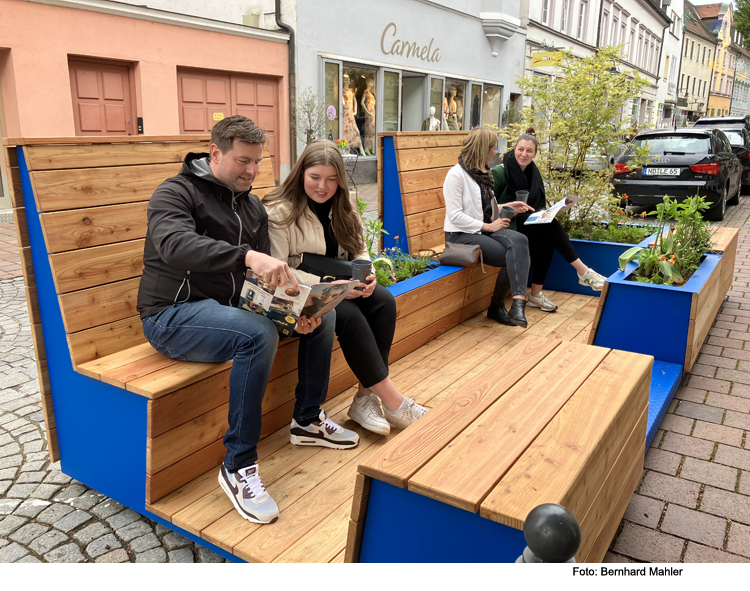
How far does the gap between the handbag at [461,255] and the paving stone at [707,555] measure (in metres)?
2.70


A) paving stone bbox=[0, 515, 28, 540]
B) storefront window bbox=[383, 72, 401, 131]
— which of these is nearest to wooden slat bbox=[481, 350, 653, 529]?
paving stone bbox=[0, 515, 28, 540]

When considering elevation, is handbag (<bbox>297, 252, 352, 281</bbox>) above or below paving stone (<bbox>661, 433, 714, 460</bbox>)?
above

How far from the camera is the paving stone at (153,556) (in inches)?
A: 95.2

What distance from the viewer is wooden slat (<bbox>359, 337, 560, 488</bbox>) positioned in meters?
1.81

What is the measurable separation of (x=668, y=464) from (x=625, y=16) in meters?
34.7

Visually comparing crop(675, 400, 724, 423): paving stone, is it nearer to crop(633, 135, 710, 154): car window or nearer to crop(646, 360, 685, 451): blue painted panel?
crop(646, 360, 685, 451): blue painted panel

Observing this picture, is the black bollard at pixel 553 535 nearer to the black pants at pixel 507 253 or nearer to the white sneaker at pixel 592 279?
the black pants at pixel 507 253

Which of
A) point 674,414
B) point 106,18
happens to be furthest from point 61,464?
point 106,18

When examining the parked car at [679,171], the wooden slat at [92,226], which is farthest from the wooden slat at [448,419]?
the parked car at [679,171]

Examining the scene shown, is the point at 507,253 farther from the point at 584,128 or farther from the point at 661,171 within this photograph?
the point at 661,171

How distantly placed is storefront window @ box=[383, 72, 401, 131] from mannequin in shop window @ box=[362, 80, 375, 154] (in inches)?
18.6

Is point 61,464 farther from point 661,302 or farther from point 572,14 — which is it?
point 572,14

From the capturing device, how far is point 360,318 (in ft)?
10.1

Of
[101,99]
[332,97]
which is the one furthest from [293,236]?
[332,97]
